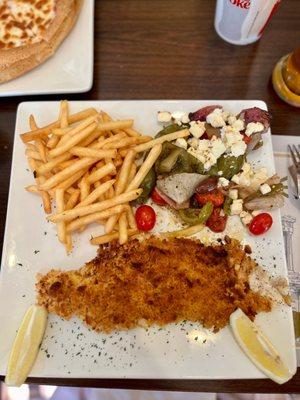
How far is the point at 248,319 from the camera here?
5.21 feet

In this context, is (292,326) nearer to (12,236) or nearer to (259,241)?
(259,241)

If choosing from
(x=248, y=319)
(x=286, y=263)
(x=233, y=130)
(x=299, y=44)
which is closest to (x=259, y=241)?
(x=286, y=263)

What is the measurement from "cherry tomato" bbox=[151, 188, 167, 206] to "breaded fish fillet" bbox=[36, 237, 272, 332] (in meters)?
0.19

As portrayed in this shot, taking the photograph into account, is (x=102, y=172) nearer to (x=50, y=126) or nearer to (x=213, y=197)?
(x=50, y=126)

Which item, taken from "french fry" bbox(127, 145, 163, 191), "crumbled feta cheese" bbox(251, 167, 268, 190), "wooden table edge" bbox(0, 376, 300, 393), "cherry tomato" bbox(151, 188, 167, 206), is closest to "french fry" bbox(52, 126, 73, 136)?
"french fry" bbox(127, 145, 163, 191)

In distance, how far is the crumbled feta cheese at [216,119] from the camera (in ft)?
5.98

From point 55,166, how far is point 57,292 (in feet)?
1.66

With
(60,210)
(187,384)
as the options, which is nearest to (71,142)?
(60,210)

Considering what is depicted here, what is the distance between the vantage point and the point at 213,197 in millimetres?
1771

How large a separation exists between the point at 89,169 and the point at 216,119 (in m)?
0.59

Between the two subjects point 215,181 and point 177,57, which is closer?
point 215,181

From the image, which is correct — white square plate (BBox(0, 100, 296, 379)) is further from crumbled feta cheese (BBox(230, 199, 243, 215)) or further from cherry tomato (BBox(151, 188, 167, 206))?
cherry tomato (BBox(151, 188, 167, 206))

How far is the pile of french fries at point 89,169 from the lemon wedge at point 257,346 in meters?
0.55

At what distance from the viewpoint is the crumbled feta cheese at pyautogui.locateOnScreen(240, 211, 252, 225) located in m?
1.77
